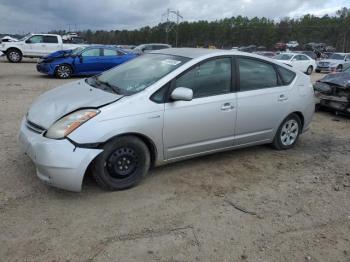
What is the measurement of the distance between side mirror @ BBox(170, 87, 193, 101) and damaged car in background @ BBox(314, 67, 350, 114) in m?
5.68

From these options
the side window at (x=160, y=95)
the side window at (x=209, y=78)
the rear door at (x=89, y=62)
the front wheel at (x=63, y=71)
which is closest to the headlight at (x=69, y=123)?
the side window at (x=160, y=95)

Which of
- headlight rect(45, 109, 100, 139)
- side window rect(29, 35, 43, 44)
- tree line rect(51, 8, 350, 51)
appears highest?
tree line rect(51, 8, 350, 51)

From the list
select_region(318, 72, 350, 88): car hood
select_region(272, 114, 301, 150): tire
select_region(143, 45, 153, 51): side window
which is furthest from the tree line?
select_region(272, 114, 301, 150): tire

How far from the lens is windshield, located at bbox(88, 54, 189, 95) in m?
4.62

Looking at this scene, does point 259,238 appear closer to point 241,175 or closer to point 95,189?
point 241,175

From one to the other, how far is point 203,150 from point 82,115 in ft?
5.51

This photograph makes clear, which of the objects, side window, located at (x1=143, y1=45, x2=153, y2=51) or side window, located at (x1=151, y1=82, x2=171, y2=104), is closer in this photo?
side window, located at (x1=151, y1=82, x2=171, y2=104)

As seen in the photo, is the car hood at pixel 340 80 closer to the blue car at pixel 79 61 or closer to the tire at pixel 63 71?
the blue car at pixel 79 61

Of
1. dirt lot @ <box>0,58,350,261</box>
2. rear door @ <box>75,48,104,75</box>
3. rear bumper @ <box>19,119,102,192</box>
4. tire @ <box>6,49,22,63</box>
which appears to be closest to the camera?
dirt lot @ <box>0,58,350,261</box>

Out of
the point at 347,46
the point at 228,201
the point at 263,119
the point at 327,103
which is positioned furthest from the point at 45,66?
the point at 347,46

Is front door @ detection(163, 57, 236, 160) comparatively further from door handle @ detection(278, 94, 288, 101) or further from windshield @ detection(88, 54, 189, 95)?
door handle @ detection(278, 94, 288, 101)

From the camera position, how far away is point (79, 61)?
1606cm

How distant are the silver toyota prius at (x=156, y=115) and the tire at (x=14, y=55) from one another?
65.8ft

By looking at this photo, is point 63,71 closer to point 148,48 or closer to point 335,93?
point 335,93
